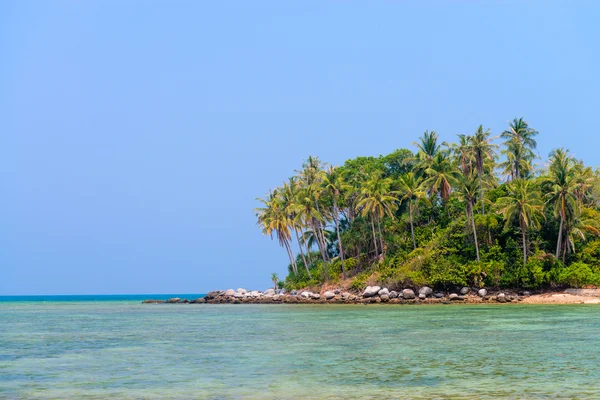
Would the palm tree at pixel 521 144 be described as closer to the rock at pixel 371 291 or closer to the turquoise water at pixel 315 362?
the rock at pixel 371 291

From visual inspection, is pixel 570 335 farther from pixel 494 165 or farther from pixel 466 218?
pixel 494 165

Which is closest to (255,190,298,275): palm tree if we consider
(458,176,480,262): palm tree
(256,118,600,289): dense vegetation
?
(256,118,600,289): dense vegetation

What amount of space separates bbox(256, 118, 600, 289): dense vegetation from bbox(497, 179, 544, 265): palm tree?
115 mm

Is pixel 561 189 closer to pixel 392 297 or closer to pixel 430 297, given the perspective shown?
pixel 430 297

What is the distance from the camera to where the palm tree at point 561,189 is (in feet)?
192

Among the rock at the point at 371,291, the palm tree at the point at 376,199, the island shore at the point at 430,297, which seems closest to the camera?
the island shore at the point at 430,297

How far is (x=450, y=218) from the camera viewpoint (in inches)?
2916

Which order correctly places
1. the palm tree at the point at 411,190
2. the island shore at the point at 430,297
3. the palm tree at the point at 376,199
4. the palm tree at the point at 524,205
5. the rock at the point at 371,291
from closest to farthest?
the island shore at the point at 430,297 < the palm tree at the point at 524,205 < the rock at the point at 371,291 < the palm tree at the point at 376,199 < the palm tree at the point at 411,190

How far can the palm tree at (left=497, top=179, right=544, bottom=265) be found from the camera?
59250mm

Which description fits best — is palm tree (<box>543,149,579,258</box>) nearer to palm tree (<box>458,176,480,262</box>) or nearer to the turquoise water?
palm tree (<box>458,176,480,262</box>)

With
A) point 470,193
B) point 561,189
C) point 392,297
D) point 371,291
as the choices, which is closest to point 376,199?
point 371,291

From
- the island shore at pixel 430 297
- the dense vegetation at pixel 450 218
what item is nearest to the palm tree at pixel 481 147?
the dense vegetation at pixel 450 218

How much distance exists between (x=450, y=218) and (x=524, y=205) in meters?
15.5

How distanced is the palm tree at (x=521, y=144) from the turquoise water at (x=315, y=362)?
42439 millimetres
